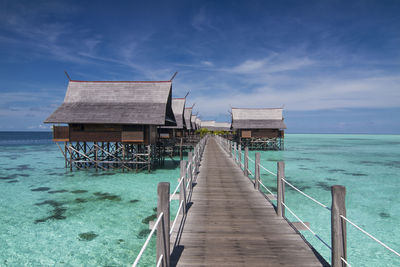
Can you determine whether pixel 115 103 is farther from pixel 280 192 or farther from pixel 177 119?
pixel 280 192

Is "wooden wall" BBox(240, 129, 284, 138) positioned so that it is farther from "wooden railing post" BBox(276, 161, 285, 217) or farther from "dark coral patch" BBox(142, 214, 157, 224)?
"wooden railing post" BBox(276, 161, 285, 217)

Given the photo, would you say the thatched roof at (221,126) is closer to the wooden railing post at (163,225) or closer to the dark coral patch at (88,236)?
the dark coral patch at (88,236)

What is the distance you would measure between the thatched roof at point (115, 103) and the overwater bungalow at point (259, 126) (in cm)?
2055

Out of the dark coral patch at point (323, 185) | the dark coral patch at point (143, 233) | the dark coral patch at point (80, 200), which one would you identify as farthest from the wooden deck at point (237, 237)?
the dark coral patch at point (323, 185)

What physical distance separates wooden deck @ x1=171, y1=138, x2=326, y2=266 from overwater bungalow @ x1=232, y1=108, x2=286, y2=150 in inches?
1235

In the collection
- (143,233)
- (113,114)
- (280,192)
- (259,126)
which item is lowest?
(143,233)

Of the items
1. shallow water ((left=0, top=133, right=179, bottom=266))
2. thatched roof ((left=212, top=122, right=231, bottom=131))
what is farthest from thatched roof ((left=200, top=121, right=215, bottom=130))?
shallow water ((left=0, top=133, right=179, bottom=266))

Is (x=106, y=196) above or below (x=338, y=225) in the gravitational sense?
below

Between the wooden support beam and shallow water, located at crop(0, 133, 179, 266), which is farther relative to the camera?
shallow water, located at crop(0, 133, 179, 266)

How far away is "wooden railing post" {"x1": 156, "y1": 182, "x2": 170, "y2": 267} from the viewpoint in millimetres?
3037

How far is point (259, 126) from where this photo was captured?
3853 cm

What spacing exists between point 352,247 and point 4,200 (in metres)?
16.2

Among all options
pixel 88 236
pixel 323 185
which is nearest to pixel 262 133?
pixel 323 185

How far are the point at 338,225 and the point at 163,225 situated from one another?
7.99 ft
